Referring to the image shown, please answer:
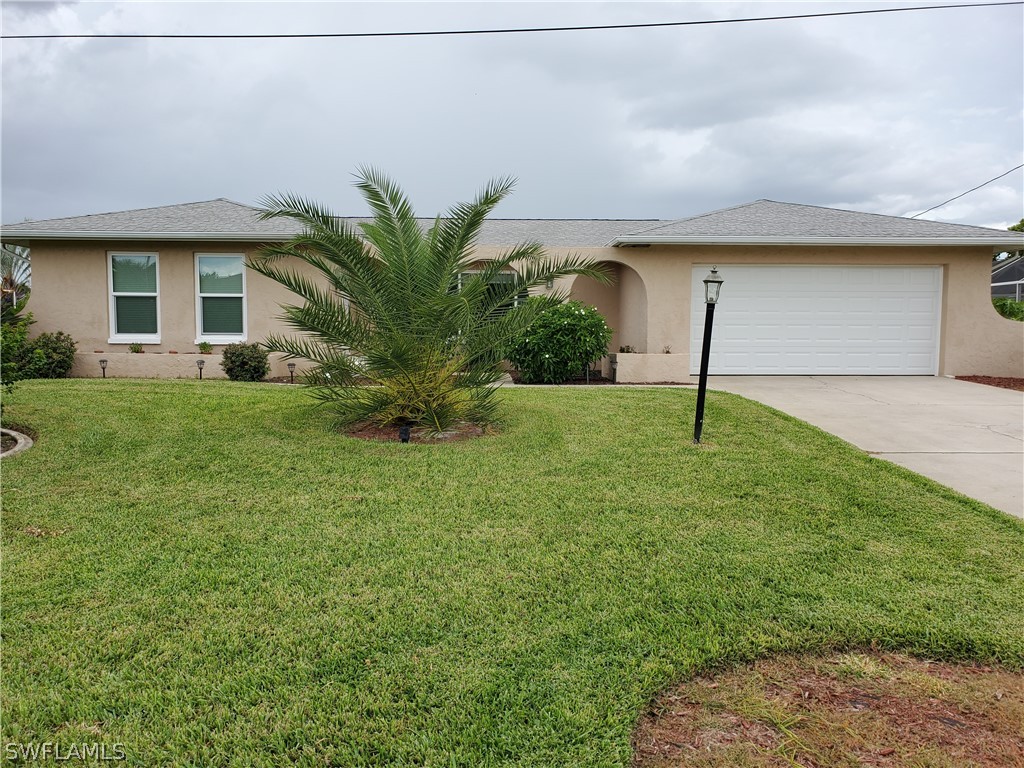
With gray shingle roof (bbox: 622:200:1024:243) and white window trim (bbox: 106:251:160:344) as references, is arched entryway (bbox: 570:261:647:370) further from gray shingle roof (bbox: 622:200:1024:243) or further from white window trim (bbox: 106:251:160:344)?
white window trim (bbox: 106:251:160:344)

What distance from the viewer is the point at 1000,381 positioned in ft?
41.8

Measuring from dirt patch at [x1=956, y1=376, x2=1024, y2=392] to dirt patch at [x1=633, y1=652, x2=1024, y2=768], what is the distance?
1124cm

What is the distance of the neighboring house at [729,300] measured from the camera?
13438 millimetres

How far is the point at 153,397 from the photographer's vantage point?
9.27 metres

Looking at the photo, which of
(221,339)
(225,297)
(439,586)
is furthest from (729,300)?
(439,586)

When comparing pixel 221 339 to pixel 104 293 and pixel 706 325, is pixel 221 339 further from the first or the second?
pixel 706 325

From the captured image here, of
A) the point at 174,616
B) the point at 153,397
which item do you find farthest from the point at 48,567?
the point at 153,397

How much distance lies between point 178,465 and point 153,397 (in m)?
3.88

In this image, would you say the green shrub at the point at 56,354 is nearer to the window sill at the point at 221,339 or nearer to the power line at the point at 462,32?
the window sill at the point at 221,339

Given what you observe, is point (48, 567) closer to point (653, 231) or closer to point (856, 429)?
point (856, 429)

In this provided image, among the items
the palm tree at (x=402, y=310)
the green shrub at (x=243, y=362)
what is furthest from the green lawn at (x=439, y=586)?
the green shrub at (x=243, y=362)

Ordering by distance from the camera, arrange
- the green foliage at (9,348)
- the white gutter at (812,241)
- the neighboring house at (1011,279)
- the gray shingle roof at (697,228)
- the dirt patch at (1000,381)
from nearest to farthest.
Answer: the green foliage at (9,348) → the dirt patch at (1000,381) → the white gutter at (812,241) → the gray shingle roof at (697,228) → the neighboring house at (1011,279)

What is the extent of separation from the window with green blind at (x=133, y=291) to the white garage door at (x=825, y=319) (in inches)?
437

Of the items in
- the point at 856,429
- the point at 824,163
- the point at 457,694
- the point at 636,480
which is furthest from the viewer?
the point at 824,163
